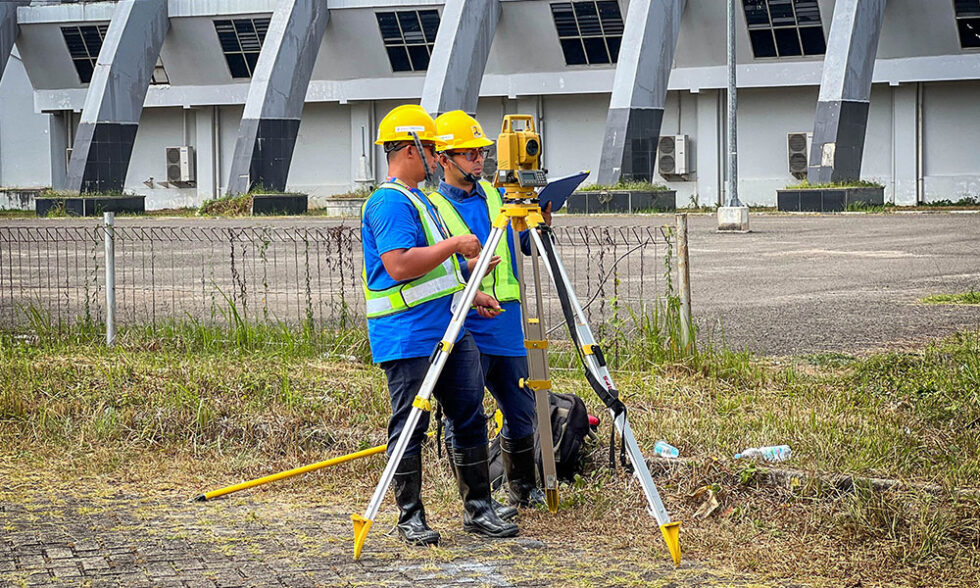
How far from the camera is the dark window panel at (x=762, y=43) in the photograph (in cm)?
3928

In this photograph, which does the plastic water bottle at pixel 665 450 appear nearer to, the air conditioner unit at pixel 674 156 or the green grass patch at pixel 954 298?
the green grass patch at pixel 954 298

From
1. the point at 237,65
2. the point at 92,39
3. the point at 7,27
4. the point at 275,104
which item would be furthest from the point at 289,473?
the point at 92,39

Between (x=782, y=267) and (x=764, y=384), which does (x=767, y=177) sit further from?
(x=764, y=384)

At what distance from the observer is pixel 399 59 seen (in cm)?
4438

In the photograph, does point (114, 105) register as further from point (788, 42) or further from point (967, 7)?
point (967, 7)

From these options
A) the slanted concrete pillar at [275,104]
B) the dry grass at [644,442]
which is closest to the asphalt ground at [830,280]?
the dry grass at [644,442]

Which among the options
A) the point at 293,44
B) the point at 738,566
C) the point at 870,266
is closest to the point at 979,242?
the point at 870,266

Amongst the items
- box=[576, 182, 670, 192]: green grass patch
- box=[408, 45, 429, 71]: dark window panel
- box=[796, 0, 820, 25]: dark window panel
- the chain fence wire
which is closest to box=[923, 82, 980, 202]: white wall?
box=[796, 0, 820, 25]: dark window panel

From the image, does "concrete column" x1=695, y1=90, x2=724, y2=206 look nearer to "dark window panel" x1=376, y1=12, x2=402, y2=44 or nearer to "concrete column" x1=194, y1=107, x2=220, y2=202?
"dark window panel" x1=376, y1=12, x2=402, y2=44

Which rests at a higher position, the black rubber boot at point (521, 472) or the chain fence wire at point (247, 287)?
the chain fence wire at point (247, 287)

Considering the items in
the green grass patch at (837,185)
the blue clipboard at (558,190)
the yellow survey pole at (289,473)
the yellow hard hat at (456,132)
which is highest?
the green grass patch at (837,185)

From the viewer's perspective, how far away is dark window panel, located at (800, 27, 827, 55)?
128 ft

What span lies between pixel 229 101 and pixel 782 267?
103ft

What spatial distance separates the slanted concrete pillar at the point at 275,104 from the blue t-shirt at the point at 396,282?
34709 mm
